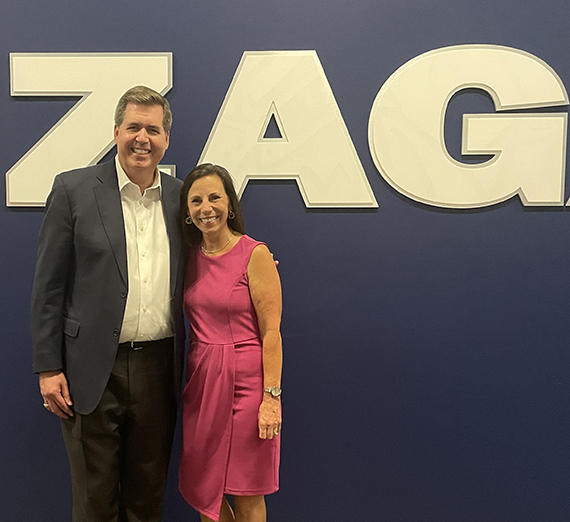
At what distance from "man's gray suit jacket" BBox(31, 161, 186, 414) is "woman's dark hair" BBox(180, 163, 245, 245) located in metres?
0.22

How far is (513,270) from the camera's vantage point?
212 cm

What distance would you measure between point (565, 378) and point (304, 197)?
150 centimetres

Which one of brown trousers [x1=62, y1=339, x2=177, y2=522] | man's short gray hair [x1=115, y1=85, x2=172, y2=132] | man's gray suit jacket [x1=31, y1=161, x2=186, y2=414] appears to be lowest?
brown trousers [x1=62, y1=339, x2=177, y2=522]

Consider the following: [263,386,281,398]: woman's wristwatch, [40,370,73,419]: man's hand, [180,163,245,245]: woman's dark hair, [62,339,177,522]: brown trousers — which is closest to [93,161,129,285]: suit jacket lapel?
[180,163,245,245]: woman's dark hair

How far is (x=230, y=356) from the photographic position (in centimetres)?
161

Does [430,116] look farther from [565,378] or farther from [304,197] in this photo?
[565,378]

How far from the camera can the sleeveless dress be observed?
1610mm

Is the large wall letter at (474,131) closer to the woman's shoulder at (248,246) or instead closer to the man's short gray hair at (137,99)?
the woman's shoulder at (248,246)

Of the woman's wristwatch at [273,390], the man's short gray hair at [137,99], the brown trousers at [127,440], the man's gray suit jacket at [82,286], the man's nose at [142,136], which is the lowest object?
the brown trousers at [127,440]

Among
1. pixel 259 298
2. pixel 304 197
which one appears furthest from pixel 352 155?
pixel 259 298

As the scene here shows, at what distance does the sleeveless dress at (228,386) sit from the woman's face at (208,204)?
0.11m

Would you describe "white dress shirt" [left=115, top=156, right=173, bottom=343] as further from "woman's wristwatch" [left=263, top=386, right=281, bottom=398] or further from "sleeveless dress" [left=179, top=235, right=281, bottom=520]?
"woman's wristwatch" [left=263, top=386, right=281, bottom=398]

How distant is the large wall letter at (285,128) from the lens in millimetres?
2031

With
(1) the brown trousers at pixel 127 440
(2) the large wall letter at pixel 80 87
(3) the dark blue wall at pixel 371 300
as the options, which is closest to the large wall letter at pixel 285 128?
(3) the dark blue wall at pixel 371 300
